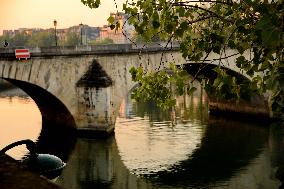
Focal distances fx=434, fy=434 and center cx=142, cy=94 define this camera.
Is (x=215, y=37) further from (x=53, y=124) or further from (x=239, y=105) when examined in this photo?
(x=239, y=105)

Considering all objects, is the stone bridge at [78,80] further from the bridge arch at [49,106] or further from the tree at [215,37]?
the tree at [215,37]

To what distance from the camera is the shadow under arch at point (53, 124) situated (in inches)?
837

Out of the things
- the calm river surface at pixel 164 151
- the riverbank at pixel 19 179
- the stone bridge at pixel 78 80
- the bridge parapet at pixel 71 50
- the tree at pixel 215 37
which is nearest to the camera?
the riverbank at pixel 19 179

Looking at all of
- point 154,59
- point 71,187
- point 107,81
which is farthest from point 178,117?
point 71,187

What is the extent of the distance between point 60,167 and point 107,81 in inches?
752

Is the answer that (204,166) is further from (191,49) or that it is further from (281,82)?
(281,82)

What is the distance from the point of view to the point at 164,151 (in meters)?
19.7

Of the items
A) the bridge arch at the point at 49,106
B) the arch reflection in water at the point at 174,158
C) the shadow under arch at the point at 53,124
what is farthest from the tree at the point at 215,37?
the bridge arch at the point at 49,106

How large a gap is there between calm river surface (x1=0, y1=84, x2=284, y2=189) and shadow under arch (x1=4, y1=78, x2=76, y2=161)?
0.18 ft

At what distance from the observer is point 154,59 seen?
2753 centimetres

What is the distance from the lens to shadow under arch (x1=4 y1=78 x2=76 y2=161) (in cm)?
2125

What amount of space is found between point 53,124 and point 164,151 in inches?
370

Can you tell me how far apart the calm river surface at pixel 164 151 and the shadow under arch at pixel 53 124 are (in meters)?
0.05

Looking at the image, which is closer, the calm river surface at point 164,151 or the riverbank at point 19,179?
the riverbank at point 19,179
